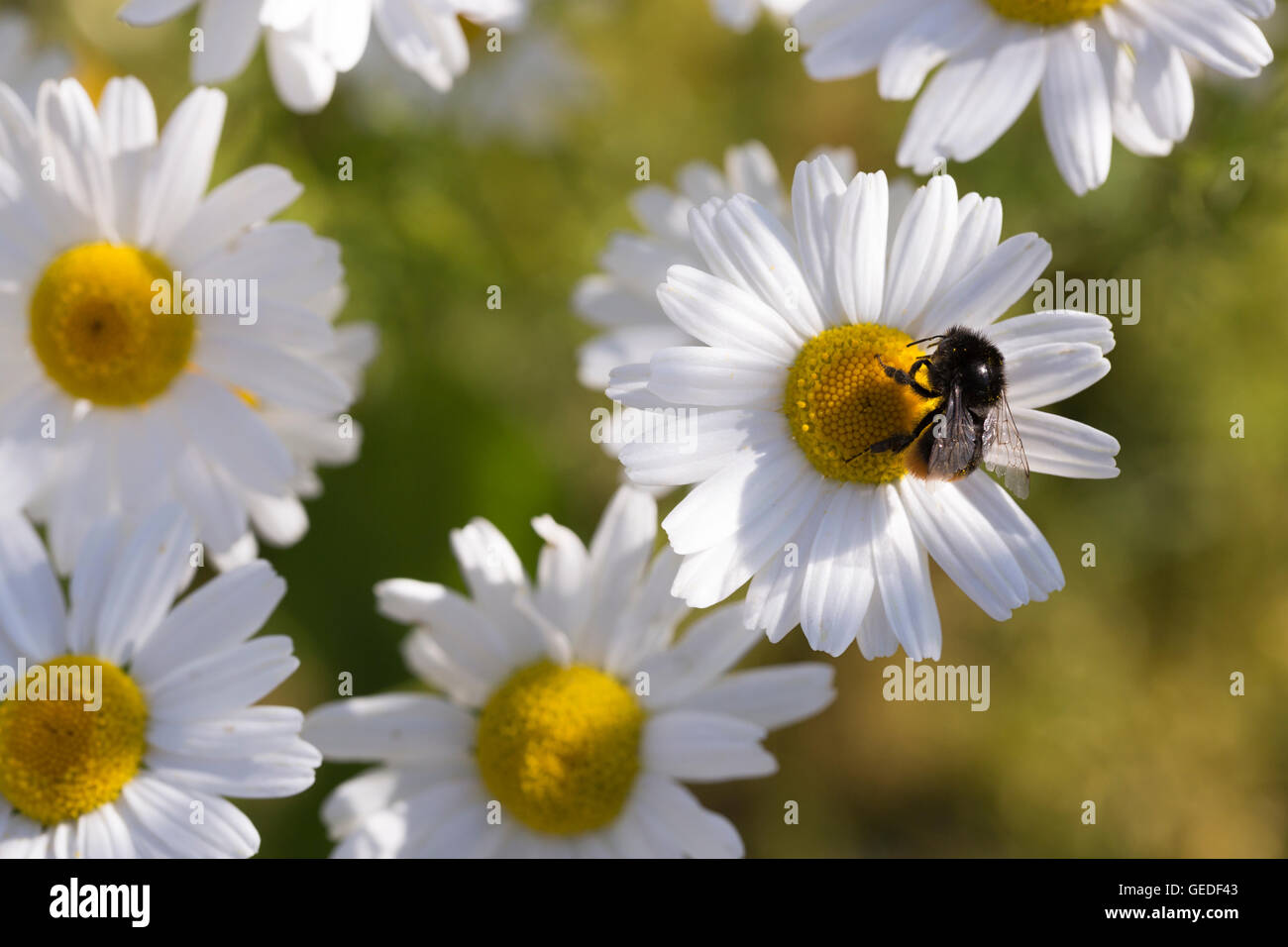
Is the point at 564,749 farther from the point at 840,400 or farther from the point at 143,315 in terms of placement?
the point at 143,315

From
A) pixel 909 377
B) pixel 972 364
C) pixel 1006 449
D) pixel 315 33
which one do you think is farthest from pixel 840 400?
pixel 315 33

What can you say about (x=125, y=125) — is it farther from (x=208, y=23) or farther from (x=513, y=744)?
(x=513, y=744)

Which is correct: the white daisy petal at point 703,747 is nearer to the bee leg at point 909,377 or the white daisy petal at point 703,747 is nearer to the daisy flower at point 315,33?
the bee leg at point 909,377
